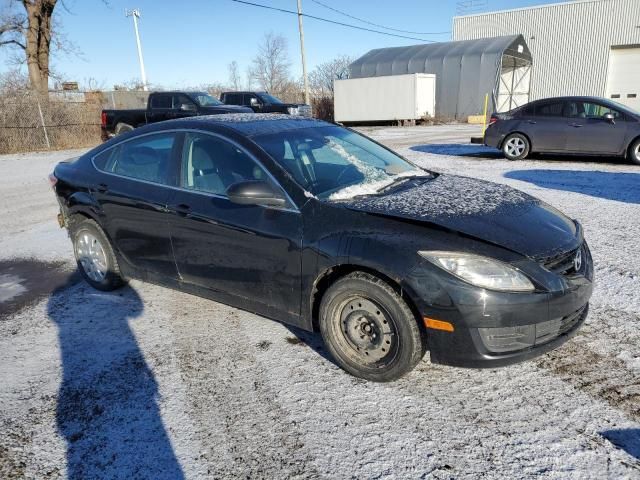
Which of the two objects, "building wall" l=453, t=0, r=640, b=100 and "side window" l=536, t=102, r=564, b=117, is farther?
"building wall" l=453, t=0, r=640, b=100

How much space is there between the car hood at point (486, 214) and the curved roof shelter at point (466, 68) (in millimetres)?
28382

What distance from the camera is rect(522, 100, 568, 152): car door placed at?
11125 mm

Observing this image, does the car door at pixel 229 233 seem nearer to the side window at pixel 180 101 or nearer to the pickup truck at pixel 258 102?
the side window at pixel 180 101

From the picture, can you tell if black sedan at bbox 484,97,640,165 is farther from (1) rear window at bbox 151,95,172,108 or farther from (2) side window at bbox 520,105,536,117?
(1) rear window at bbox 151,95,172,108

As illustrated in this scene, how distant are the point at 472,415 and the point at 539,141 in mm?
10418

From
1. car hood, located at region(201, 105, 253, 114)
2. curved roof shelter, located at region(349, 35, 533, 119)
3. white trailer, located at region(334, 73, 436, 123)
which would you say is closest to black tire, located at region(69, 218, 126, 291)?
car hood, located at region(201, 105, 253, 114)

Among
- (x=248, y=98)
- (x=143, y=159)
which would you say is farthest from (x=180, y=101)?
(x=143, y=159)

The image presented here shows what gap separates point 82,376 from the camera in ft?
10.3

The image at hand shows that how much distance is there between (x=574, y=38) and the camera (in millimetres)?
32500

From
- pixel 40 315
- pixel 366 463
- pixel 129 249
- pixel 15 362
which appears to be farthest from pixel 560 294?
pixel 40 315

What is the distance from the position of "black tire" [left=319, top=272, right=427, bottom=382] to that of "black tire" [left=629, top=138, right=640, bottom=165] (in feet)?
33.4

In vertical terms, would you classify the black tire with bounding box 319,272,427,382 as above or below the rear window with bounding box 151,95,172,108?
below

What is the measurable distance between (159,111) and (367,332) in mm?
16202

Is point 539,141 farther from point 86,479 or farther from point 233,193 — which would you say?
point 86,479
